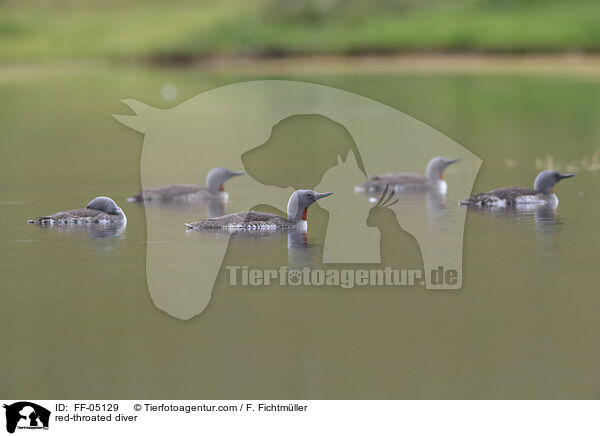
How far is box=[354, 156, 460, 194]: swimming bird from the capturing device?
73.0 feet

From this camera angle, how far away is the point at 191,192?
71.7 feet

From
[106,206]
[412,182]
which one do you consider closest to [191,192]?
[106,206]

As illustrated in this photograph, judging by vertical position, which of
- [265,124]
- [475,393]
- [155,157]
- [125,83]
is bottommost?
[475,393]

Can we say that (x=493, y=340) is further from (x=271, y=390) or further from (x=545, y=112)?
(x=545, y=112)

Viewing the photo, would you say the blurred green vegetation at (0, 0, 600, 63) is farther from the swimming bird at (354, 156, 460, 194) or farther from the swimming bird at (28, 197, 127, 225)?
the swimming bird at (28, 197, 127, 225)

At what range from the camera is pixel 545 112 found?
141 ft

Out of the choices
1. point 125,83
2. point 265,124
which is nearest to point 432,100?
point 265,124

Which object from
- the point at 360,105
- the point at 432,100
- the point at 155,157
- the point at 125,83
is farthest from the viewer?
the point at 125,83

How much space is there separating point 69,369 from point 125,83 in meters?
51.8

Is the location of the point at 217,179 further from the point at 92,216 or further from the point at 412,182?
the point at 92,216

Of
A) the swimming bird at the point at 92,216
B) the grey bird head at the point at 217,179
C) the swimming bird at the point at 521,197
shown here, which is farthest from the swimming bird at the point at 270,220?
the grey bird head at the point at 217,179

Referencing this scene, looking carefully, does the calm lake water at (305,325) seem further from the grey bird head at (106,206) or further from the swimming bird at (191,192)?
the swimming bird at (191,192)

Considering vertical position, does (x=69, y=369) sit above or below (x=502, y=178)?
below
